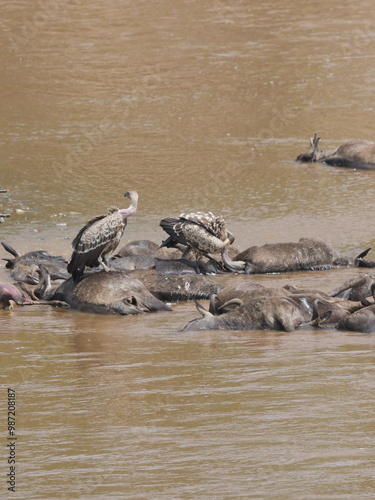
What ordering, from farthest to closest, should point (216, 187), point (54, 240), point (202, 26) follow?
point (202, 26) < point (216, 187) < point (54, 240)

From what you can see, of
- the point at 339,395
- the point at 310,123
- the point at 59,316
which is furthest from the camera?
the point at 310,123

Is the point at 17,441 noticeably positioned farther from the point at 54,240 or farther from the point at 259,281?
the point at 54,240

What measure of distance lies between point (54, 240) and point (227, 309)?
413 cm

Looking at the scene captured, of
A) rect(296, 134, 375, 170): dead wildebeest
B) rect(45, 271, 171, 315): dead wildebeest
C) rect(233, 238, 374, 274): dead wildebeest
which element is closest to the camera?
rect(45, 271, 171, 315): dead wildebeest

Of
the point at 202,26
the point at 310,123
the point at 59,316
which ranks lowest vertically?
the point at 59,316

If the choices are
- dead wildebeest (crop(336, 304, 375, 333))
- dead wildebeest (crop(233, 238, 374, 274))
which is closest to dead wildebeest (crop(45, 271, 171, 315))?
dead wildebeest (crop(233, 238, 374, 274))

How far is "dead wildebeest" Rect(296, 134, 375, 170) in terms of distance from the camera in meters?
16.1

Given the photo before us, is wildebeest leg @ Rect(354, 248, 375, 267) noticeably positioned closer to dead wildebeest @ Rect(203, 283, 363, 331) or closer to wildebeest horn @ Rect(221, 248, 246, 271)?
wildebeest horn @ Rect(221, 248, 246, 271)

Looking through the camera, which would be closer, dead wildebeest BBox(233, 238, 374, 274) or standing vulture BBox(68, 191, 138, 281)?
standing vulture BBox(68, 191, 138, 281)

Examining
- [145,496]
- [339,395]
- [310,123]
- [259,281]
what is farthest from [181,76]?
[145,496]

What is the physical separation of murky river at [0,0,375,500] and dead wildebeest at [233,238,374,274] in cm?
25

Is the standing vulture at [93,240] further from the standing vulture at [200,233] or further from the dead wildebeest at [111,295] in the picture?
the standing vulture at [200,233]

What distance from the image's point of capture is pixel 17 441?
249 inches

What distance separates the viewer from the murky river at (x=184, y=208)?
19.5 ft
